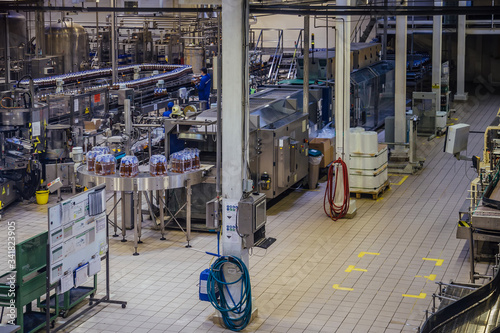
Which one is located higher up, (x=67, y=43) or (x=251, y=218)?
(x=67, y=43)

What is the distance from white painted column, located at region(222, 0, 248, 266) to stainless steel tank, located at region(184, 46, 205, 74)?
60.0 feet

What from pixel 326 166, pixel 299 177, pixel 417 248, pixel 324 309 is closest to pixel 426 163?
pixel 326 166

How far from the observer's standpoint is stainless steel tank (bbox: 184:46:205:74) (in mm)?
26803

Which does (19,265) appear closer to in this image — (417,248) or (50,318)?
(50,318)

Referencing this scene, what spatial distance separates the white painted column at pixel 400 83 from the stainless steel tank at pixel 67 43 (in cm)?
1407

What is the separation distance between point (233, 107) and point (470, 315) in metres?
3.31

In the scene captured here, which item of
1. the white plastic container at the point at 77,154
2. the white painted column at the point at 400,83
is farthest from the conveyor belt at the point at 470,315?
the white painted column at the point at 400,83

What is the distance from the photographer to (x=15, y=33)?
26.6m

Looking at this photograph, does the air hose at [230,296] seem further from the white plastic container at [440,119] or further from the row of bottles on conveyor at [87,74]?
the white plastic container at [440,119]

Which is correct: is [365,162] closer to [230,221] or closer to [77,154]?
[77,154]

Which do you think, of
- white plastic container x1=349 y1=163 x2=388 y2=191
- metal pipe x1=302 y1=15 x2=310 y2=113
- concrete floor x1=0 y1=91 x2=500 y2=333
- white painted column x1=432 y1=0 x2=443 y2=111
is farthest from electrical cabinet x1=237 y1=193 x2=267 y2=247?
white painted column x1=432 y1=0 x2=443 y2=111

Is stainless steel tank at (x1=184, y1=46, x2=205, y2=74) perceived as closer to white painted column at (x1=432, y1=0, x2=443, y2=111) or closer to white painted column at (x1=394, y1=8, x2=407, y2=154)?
white painted column at (x1=432, y1=0, x2=443, y2=111)

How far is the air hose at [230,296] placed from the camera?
859 centimetres

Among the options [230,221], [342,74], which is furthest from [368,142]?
[230,221]
